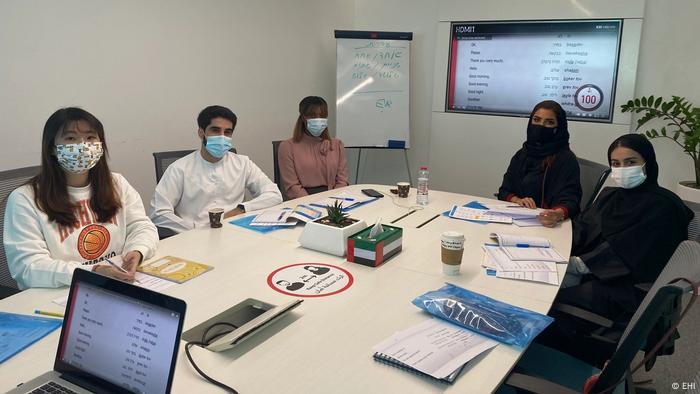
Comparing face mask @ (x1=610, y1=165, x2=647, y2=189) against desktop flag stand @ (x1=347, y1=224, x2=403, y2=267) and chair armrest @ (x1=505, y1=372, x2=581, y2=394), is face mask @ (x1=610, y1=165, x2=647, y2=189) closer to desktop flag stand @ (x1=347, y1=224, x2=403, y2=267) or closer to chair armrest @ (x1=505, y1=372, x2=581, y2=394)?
desktop flag stand @ (x1=347, y1=224, x2=403, y2=267)

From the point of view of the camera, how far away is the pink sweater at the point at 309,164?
3297mm

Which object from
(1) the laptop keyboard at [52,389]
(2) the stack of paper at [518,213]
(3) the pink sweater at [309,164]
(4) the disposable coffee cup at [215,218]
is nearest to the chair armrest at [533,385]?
(1) the laptop keyboard at [52,389]

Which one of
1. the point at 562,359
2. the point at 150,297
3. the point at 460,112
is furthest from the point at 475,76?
the point at 150,297

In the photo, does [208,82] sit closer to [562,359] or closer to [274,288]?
[274,288]

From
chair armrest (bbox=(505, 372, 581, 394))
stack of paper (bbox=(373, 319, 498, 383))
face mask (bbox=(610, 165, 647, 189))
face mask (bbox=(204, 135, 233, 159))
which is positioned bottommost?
chair armrest (bbox=(505, 372, 581, 394))

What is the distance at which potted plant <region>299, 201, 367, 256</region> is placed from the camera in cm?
186

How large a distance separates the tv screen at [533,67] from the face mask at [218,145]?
270 centimetres

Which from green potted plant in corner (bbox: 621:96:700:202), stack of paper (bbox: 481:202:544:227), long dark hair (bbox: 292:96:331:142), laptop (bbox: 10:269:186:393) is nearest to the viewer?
laptop (bbox: 10:269:186:393)

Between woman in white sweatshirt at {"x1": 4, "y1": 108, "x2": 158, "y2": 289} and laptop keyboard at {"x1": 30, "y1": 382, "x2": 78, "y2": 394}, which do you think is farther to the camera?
woman in white sweatshirt at {"x1": 4, "y1": 108, "x2": 158, "y2": 289}

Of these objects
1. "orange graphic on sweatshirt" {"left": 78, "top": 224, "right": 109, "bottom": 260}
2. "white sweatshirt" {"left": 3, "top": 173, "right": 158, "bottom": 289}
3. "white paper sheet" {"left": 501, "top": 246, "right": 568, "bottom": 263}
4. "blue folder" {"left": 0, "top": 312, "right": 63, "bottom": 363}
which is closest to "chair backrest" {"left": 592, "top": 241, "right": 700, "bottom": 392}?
"white paper sheet" {"left": 501, "top": 246, "right": 568, "bottom": 263}

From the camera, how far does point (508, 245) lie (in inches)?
80.4

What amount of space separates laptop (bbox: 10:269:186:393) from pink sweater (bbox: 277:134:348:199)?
226 cm

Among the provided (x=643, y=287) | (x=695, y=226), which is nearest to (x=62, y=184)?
(x=643, y=287)

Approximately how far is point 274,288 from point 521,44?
358 centimetres
